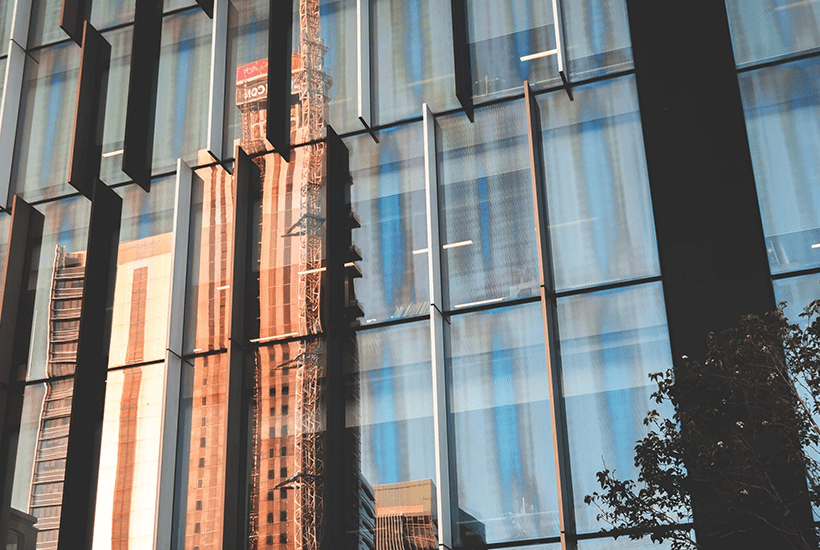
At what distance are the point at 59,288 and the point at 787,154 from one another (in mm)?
10702

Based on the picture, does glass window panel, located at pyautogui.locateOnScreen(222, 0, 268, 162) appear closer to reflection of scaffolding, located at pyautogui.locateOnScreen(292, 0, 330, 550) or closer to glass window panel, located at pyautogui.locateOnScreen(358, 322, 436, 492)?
reflection of scaffolding, located at pyautogui.locateOnScreen(292, 0, 330, 550)

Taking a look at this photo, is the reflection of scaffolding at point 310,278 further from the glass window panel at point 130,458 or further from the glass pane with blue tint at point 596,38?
the glass pane with blue tint at point 596,38

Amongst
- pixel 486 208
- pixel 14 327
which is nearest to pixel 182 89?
pixel 14 327

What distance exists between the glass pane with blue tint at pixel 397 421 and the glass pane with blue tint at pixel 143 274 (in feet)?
10.4

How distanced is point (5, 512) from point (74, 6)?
8.20 metres

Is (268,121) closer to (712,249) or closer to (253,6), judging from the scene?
(253,6)

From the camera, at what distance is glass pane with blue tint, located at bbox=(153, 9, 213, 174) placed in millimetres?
14828

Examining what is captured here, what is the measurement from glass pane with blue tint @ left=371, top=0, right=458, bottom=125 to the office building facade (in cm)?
4

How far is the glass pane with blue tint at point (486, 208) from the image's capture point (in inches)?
477

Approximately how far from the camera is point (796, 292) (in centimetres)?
1095

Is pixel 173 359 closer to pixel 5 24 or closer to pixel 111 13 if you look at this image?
pixel 111 13

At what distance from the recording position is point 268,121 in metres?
13.7

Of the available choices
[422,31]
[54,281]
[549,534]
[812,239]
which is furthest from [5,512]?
[812,239]

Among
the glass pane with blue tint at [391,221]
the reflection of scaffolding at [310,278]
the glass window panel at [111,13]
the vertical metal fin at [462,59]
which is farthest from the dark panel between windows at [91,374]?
the vertical metal fin at [462,59]
